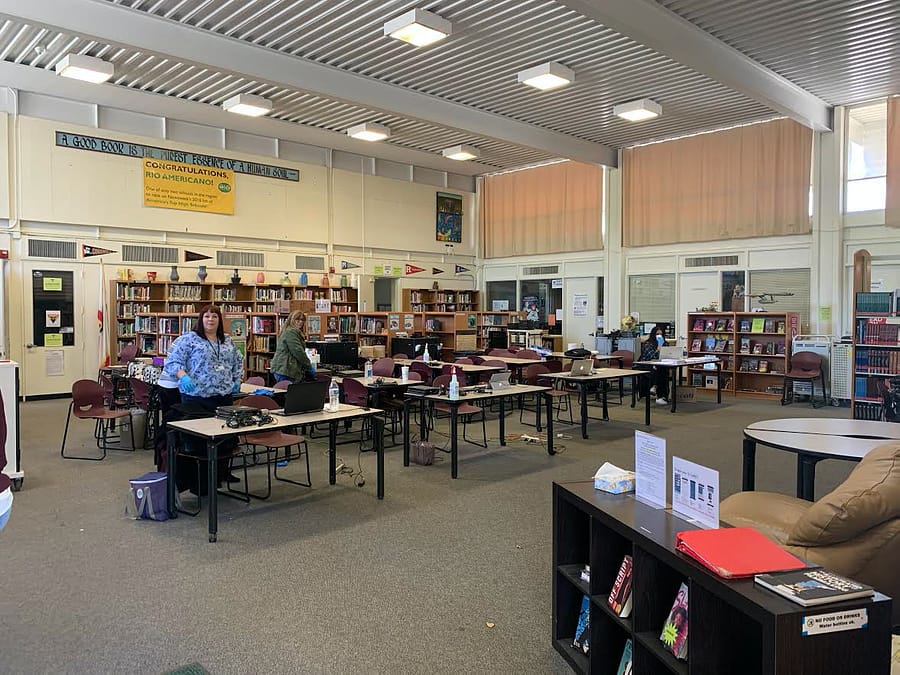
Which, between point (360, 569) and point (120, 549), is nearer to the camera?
point (360, 569)

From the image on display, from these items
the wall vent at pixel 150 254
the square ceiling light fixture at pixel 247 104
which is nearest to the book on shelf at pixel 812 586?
the square ceiling light fixture at pixel 247 104

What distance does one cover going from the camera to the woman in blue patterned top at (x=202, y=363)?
534 centimetres

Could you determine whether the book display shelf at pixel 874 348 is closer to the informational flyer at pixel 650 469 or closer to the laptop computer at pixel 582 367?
the laptop computer at pixel 582 367

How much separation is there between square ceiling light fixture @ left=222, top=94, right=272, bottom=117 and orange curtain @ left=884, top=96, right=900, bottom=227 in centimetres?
1038

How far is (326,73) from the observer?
31.5 ft

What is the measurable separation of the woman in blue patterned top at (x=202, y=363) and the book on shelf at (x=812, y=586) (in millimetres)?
4579

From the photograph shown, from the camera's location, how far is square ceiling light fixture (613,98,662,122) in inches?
440

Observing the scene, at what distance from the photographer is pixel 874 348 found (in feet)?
28.6

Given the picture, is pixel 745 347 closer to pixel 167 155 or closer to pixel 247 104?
pixel 247 104

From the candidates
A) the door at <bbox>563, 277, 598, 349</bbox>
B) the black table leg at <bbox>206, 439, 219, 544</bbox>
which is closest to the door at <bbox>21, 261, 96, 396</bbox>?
the black table leg at <bbox>206, 439, 219, 544</bbox>

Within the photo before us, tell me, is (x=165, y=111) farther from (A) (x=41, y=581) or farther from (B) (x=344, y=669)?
(B) (x=344, y=669)

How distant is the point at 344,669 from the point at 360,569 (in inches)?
43.8

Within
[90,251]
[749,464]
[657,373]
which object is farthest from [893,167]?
[90,251]

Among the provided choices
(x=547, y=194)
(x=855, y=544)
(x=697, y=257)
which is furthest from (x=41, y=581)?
(x=547, y=194)
